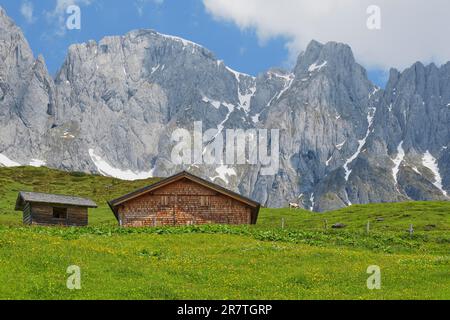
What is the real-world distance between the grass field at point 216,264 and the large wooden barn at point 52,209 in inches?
842

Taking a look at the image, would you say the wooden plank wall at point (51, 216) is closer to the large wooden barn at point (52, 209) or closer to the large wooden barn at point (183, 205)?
the large wooden barn at point (52, 209)

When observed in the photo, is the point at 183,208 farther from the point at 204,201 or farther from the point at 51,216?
the point at 51,216

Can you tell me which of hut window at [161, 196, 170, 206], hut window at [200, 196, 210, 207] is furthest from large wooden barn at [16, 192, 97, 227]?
hut window at [200, 196, 210, 207]

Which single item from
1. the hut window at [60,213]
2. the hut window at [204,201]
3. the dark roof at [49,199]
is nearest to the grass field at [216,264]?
the hut window at [204,201]

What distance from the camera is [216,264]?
113 ft

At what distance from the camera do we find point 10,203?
3991 inches

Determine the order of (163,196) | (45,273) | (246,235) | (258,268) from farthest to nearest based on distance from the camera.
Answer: (163,196), (246,235), (258,268), (45,273)

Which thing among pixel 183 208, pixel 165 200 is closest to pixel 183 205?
pixel 183 208

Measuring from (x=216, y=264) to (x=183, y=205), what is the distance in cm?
3007

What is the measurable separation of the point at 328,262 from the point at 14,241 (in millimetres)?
17807

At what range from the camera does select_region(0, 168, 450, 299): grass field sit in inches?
993

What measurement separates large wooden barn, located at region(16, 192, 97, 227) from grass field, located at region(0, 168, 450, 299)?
842 inches
